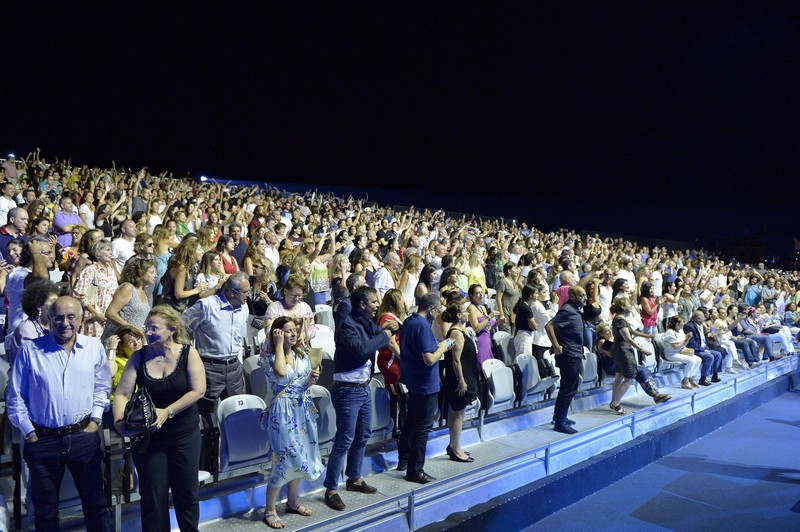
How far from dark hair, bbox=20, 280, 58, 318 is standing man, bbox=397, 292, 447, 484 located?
6.69 feet

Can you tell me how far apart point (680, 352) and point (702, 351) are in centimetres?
41

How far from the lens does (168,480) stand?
2.91 metres

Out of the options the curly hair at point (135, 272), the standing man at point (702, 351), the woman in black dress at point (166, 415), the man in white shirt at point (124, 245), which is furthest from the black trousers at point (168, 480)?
the standing man at point (702, 351)

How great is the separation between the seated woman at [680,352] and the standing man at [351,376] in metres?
5.22

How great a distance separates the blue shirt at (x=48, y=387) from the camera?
2.83 metres

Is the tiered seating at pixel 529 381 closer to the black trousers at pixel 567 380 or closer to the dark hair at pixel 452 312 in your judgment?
the black trousers at pixel 567 380

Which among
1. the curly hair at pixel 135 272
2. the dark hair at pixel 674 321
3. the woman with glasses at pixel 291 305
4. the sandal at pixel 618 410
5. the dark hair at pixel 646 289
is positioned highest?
the curly hair at pixel 135 272

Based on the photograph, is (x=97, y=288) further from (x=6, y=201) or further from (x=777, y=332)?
(x=777, y=332)

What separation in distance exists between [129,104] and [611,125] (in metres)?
16.8

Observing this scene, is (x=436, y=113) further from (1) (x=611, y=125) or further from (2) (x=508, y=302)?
(2) (x=508, y=302)

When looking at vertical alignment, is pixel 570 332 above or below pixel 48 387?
below

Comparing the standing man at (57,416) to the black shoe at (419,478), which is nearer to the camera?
the standing man at (57,416)

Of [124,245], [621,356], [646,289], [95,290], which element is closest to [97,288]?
[95,290]

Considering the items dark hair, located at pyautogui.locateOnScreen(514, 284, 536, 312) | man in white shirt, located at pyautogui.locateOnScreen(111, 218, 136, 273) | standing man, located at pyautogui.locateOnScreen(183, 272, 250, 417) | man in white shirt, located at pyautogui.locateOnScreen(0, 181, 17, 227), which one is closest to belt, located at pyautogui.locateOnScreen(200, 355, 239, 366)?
standing man, located at pyautogui.locateOnScreen(183, 272, 250, 417)
